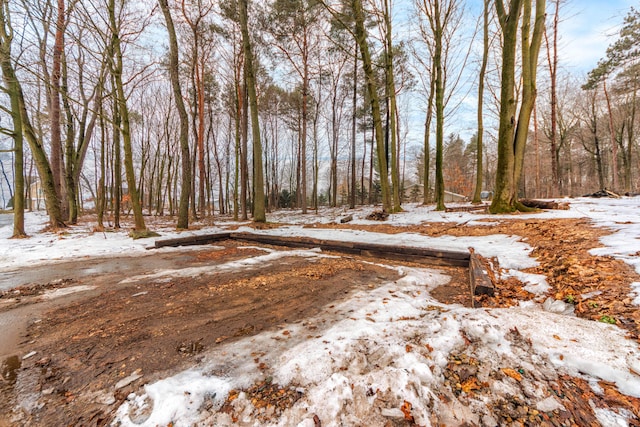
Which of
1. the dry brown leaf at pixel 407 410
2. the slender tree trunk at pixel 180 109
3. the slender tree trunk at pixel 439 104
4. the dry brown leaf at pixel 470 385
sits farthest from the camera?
the slender tree trunk at pixel 439 104

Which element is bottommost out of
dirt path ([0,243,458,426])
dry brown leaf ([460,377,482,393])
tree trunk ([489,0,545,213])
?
dirt path ([0,243,458,426])

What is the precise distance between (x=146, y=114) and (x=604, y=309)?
2379 centimetres

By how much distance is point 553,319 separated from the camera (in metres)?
1.52

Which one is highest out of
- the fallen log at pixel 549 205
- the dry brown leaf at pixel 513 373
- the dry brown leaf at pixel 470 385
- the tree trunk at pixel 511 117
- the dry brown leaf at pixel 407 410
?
the tree trunk at pixel 511 117

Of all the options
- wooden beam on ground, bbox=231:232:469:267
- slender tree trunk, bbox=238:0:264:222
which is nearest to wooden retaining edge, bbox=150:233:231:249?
wooden beam on ground, bbox=231:232:469:267

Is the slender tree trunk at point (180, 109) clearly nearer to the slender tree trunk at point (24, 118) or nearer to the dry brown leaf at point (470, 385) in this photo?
the slender tree trunk at point (24, 118)

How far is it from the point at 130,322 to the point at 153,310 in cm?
21

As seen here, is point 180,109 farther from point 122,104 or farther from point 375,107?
point 375,107

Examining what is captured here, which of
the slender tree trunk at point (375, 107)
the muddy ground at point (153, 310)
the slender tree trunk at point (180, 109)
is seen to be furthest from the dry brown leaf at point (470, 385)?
the slender tree trunk at point (180, 109)

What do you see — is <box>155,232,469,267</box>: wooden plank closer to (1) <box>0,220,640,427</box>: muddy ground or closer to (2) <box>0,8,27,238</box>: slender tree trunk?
(1) <box>0,220,640,427</box>: muddy ground

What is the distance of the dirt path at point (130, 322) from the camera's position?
1.14m

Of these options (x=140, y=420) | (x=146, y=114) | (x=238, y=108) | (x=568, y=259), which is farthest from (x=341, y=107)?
(x=140, y=420)

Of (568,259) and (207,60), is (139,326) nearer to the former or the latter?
(568,259)

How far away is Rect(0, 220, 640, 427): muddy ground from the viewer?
1181mm
